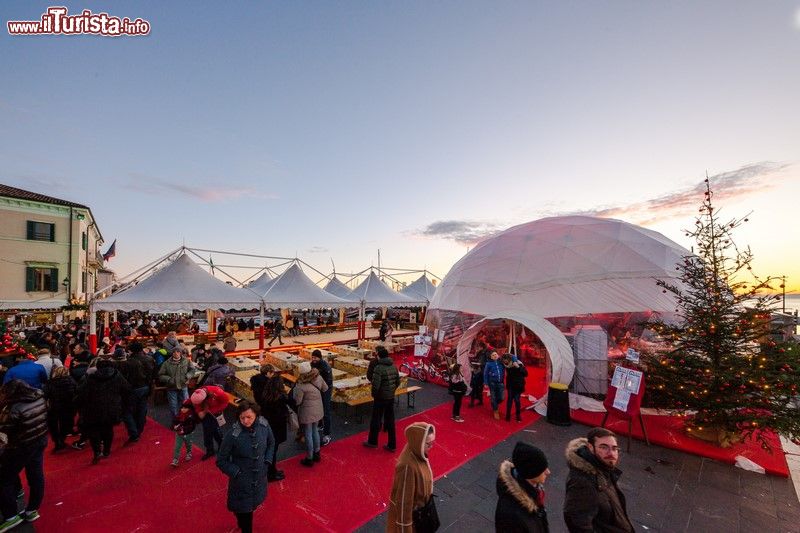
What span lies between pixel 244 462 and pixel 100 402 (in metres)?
4.21

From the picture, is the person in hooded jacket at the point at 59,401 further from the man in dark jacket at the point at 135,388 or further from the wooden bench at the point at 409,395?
the wooden bench at the point at 409,395

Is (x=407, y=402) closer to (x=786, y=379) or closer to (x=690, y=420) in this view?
(x=690, y=420)

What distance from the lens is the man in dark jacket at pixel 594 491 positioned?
9.01 ft

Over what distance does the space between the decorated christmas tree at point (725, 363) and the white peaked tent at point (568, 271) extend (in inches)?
132

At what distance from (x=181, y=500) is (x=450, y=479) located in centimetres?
432

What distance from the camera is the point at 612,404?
7.70m

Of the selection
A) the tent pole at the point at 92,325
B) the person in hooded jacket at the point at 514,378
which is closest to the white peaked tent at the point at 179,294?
the tent pole at the point at 92,325

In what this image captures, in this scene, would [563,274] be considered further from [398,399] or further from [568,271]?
[398,399]

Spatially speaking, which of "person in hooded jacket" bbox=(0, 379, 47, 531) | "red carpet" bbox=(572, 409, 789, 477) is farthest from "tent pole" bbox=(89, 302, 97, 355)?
"red carpet" bbox=(572, 409, 789, 477)

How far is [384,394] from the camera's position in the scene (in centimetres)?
687

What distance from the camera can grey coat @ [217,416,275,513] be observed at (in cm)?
388

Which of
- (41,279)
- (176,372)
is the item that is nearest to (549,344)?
(176,372)

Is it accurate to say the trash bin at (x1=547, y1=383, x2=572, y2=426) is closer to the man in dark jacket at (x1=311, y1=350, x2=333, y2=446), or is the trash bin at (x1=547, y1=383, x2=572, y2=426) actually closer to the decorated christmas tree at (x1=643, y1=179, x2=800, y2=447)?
the decorated christmas tree at (x1=643, y1=179, x2=800, y2=447)

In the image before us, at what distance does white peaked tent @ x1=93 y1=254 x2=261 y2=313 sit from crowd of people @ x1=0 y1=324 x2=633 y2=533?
383cm
